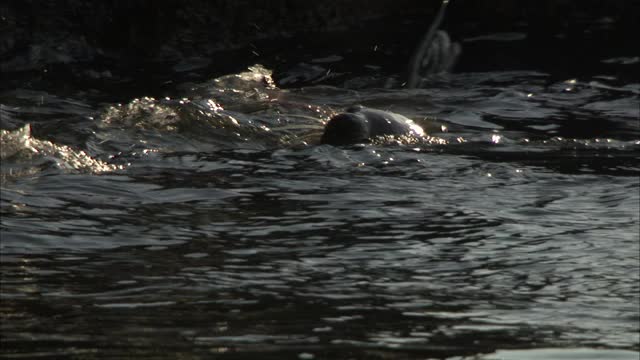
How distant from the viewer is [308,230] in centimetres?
506

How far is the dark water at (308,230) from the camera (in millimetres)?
3455

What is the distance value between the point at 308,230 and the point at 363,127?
216 cm

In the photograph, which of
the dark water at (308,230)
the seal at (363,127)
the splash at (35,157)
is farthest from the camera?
the seal at (363,127)

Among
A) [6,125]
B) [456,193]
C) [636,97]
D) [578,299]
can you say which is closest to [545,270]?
[578,299]

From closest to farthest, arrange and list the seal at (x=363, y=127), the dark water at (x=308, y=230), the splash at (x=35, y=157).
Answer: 1. the dark water at (x=308, y=230)
2. the splash at (x=35, y=157)
3. the seal at (x=363, y=127)

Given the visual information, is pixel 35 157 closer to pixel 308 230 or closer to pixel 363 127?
pixel 308 230

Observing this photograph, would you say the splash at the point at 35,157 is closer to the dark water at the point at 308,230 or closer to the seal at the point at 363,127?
the dark water at the point at 308,230

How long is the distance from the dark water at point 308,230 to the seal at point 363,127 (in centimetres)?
14

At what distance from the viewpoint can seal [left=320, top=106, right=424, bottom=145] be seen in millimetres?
7039

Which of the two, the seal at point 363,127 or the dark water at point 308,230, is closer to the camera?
the dark water at point 308,230

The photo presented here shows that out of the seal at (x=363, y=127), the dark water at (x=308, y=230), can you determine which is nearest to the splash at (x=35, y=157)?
the dark water at (x=308, y=230)

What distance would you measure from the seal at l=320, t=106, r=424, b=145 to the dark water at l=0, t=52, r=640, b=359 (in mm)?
144

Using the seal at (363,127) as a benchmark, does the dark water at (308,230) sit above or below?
below

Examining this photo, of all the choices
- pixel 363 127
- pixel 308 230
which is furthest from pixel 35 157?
pixel 363 127
